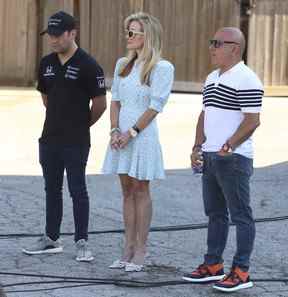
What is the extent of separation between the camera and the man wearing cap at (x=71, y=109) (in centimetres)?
669

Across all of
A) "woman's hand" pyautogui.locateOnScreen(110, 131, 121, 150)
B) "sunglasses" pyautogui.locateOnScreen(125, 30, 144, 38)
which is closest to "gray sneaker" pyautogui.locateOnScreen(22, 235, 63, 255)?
"woman's hand" pyautogui.locateOnScreen(110, 131, 121, 150)

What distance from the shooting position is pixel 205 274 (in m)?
6.29

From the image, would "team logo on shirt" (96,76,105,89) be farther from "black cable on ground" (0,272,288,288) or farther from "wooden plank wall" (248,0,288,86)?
"wooden plank wall" (248,0,288,86)

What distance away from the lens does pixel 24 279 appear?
624 cm

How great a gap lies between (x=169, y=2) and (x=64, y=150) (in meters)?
11.3

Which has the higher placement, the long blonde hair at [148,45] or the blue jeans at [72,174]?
the long blonde hair at [148,45]

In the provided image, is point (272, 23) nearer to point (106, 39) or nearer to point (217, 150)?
point (106, 39)

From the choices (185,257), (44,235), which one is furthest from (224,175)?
(44,235)

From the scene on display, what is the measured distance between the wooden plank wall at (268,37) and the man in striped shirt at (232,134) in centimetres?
1189

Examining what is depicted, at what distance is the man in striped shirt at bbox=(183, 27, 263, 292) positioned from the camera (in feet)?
19.3

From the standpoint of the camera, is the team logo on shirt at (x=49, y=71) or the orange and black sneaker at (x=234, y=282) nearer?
the orange and black sneaker at (x=234, y=282)

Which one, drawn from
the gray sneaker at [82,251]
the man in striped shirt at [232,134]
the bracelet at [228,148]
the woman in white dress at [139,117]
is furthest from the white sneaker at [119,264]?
the bracelet at [228,148]

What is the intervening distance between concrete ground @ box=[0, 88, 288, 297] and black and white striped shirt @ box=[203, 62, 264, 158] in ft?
3.58

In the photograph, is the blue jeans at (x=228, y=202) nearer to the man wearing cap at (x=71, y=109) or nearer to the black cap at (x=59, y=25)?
the man wearing cap at (x=71, y=109)
